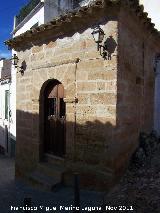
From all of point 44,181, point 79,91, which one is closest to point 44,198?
point 44,181

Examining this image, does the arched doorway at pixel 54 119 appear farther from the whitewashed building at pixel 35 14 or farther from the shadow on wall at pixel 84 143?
the whitewashed building at pixel 35 14

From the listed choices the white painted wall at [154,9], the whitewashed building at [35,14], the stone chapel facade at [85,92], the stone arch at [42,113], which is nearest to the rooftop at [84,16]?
the stone chapel facade at [85,92]

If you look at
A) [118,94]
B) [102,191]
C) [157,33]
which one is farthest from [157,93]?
[102,191]

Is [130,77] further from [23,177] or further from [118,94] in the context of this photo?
[23,177]

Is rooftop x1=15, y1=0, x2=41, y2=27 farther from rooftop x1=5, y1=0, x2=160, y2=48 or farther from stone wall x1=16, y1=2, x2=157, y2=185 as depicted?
stone wall x1=16, y1=2, x2=157, y2=185

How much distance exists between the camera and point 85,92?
22.1 ft

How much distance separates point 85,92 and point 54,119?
1636 mm

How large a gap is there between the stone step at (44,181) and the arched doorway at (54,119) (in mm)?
713

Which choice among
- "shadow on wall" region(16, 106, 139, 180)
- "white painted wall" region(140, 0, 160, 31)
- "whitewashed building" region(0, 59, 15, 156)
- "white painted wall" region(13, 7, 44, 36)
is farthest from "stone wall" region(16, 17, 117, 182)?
"whitewashed building" region(0, 59, 15, 156)

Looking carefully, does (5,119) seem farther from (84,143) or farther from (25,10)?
(84,143)

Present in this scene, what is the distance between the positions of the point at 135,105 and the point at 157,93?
108 inches

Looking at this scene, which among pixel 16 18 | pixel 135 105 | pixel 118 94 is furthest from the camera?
pixel 16 18

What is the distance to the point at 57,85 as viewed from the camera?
770 centimetres

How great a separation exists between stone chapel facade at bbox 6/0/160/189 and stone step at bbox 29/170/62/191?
0.13m
